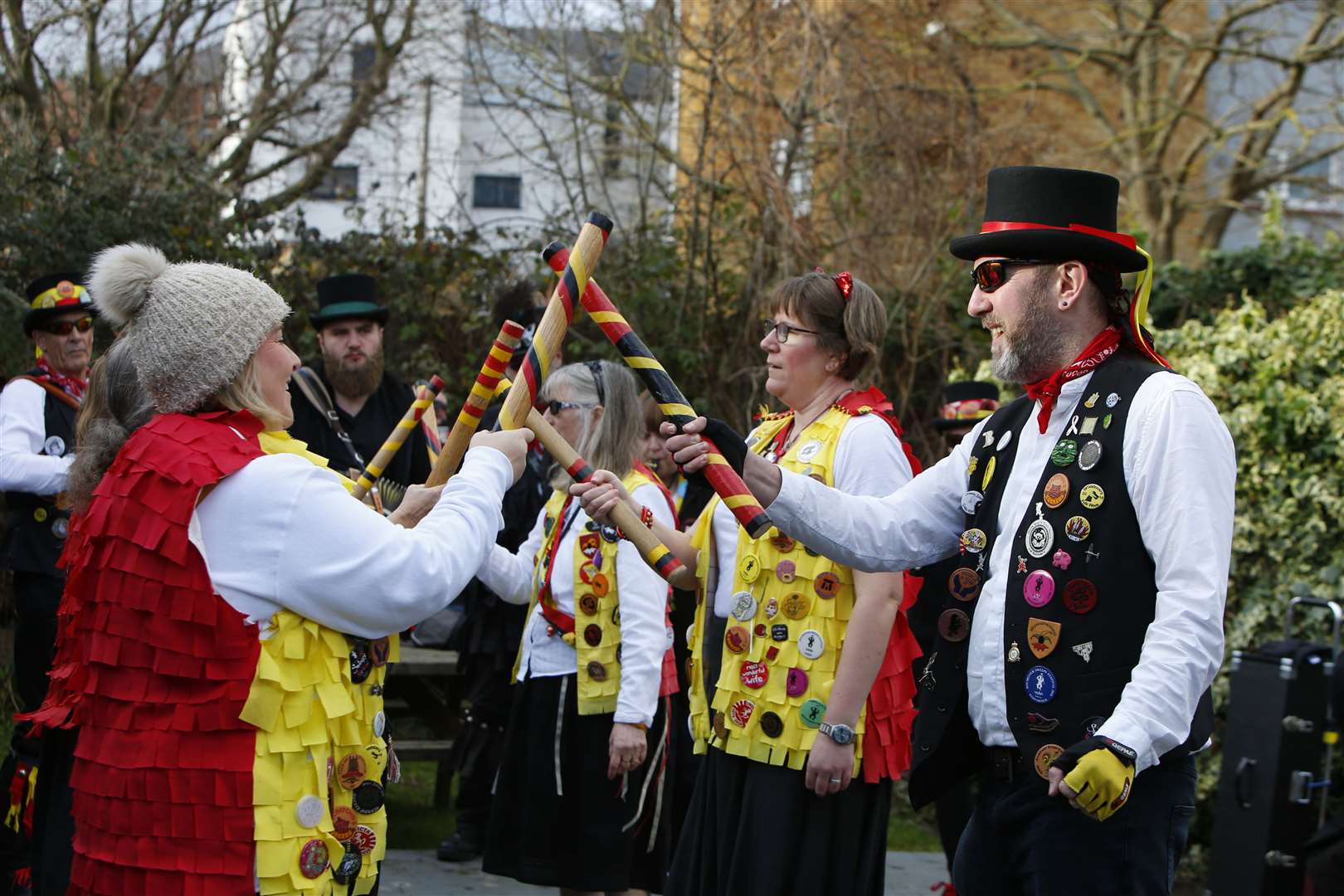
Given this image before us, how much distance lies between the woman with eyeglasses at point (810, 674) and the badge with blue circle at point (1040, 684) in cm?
75

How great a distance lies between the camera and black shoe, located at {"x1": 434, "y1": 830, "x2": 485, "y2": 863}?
584cm

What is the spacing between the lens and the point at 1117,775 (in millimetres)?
2379

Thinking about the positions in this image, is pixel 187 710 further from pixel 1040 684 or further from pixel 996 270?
pixel 996 270

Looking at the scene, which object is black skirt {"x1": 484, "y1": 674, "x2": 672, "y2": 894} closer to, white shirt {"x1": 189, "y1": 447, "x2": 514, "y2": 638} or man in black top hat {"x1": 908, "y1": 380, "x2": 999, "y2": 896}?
man in black top hat {"x1": 908, "y1": 380, "x2": 999, "y2": 896}

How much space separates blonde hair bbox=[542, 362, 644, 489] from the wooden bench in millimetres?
2153

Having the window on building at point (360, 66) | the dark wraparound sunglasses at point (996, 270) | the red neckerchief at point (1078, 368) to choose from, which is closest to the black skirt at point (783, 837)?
the red neckerchief at point (1078, 368)

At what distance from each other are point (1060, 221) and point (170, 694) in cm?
201

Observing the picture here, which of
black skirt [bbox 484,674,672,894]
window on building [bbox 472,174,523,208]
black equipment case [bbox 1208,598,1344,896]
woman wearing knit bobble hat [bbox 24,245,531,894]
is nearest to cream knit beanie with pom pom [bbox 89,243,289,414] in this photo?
woman wearing knit bobble hat [bbox 24,245,531,894]

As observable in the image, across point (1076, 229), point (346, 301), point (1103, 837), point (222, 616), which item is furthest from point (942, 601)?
point (346, 301)

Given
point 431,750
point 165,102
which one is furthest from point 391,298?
point 165,102

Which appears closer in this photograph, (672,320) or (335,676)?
(335,676)

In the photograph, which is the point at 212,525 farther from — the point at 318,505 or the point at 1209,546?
the point at 1209,546

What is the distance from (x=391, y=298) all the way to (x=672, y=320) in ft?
5.84

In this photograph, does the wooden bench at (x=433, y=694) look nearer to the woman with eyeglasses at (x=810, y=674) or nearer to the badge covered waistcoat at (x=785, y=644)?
the woman with eyeglasses at (x=810, y=674)
